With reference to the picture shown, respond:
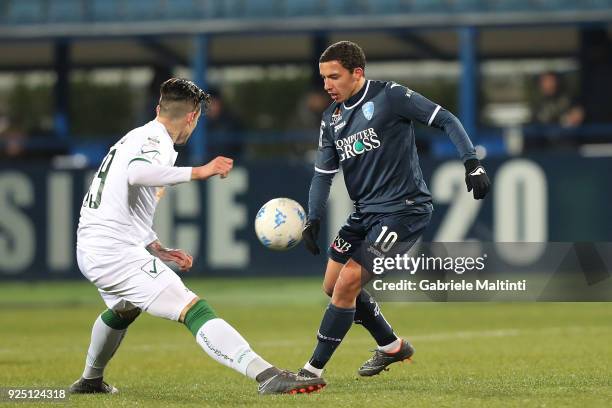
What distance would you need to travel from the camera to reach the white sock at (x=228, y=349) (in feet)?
24.5

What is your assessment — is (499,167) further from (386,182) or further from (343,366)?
(386,182)

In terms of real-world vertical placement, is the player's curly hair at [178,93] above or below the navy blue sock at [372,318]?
above

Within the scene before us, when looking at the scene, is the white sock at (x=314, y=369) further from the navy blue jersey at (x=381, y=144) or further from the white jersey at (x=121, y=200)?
the white jersey at (x=121, y=200)

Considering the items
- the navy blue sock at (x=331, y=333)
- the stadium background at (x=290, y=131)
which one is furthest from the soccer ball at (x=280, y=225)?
the stadium background at (x=290, y=131)

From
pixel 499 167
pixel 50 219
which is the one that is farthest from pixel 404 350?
pixel 50 219

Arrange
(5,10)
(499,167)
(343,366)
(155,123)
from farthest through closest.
Result: 1. (5,10)
2. (499,167)
3. (343,366)
4. (155,123)

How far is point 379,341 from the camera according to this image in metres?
9.14

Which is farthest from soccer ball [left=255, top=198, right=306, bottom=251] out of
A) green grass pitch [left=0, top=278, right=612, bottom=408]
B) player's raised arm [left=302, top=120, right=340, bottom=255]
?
green grass pitch [left=0, top=278, right=612, bottom=408]

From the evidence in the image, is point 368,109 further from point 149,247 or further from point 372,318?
point 149,247

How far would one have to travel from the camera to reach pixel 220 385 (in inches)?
341

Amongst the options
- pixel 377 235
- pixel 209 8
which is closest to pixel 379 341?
pixel 377 235

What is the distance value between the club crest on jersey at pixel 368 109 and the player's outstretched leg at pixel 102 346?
1906mm

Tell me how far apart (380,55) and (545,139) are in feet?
19.4

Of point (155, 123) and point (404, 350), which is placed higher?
point (155, 123)
